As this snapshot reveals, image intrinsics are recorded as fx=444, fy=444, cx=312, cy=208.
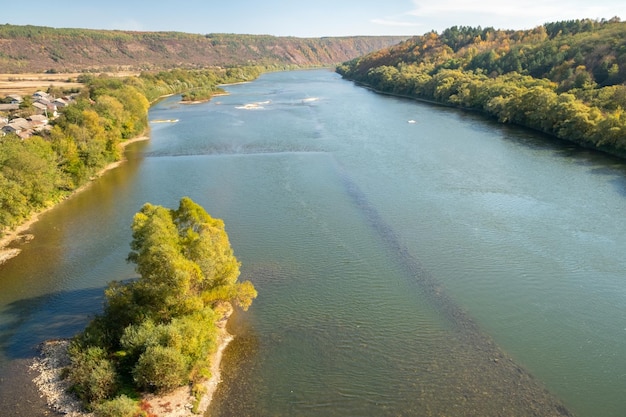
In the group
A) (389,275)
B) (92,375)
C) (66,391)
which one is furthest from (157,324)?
(389,275)

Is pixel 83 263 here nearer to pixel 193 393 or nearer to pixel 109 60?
pixel 193 393

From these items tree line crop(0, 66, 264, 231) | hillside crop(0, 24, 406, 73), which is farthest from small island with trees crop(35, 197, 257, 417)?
hillside crop(0, 24, 406, 73)

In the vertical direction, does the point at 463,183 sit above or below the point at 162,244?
below

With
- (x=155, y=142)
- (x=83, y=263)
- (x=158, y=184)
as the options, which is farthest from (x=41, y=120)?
(x=83, y=263)

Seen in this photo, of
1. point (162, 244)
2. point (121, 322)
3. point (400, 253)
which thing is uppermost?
point (162, 244)

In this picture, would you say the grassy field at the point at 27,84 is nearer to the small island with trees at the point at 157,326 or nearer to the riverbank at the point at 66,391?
the riverbank at the point at 66,391

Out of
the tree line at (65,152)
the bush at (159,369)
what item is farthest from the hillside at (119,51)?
A: the bush at (159,369)

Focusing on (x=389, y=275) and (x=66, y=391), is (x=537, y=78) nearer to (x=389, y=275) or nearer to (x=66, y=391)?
(x=389, y=275)
